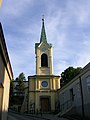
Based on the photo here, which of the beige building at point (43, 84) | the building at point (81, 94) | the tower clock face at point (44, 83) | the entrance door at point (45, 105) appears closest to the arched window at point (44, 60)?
the beige building at point (43, 84)

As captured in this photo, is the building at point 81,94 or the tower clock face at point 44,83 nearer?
the building at point 81,94

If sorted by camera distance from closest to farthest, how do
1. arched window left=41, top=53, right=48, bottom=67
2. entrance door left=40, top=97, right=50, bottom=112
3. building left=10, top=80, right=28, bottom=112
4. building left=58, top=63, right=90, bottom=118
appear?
building left=58, top=63, right=90, bottom=118 → entrance door left=40, top=97, right=50, bottom=112 → arched window left=41, top=53, right=48, bottom=67 → building left=10, top=80, right=28, bottom=112

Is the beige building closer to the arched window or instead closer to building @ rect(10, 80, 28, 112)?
the arched window

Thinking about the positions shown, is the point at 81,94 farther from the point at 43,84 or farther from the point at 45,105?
the point at 43,84

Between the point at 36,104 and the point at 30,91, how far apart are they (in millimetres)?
2838

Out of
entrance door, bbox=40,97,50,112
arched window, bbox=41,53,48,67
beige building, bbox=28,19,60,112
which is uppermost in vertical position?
arched window, bbox=41,53,48,67

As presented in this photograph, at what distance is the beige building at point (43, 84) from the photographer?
37.2 meters

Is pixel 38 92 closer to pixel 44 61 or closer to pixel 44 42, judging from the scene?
pixel 44 61

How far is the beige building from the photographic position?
37.2m

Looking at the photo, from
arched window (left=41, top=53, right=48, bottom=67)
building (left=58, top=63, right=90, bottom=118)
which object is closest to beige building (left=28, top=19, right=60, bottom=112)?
arched window (left=41, top=53, right=48, bottom=67)

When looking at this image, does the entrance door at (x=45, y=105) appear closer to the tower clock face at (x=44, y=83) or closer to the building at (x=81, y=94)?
the tower clock face at (x=44, y=83)

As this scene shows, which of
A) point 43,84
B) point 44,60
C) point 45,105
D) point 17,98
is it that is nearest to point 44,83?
point 43,84

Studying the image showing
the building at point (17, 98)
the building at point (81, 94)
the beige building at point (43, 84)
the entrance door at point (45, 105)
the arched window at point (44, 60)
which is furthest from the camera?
the building at point (17, 98)

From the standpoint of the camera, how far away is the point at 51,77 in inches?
1549
